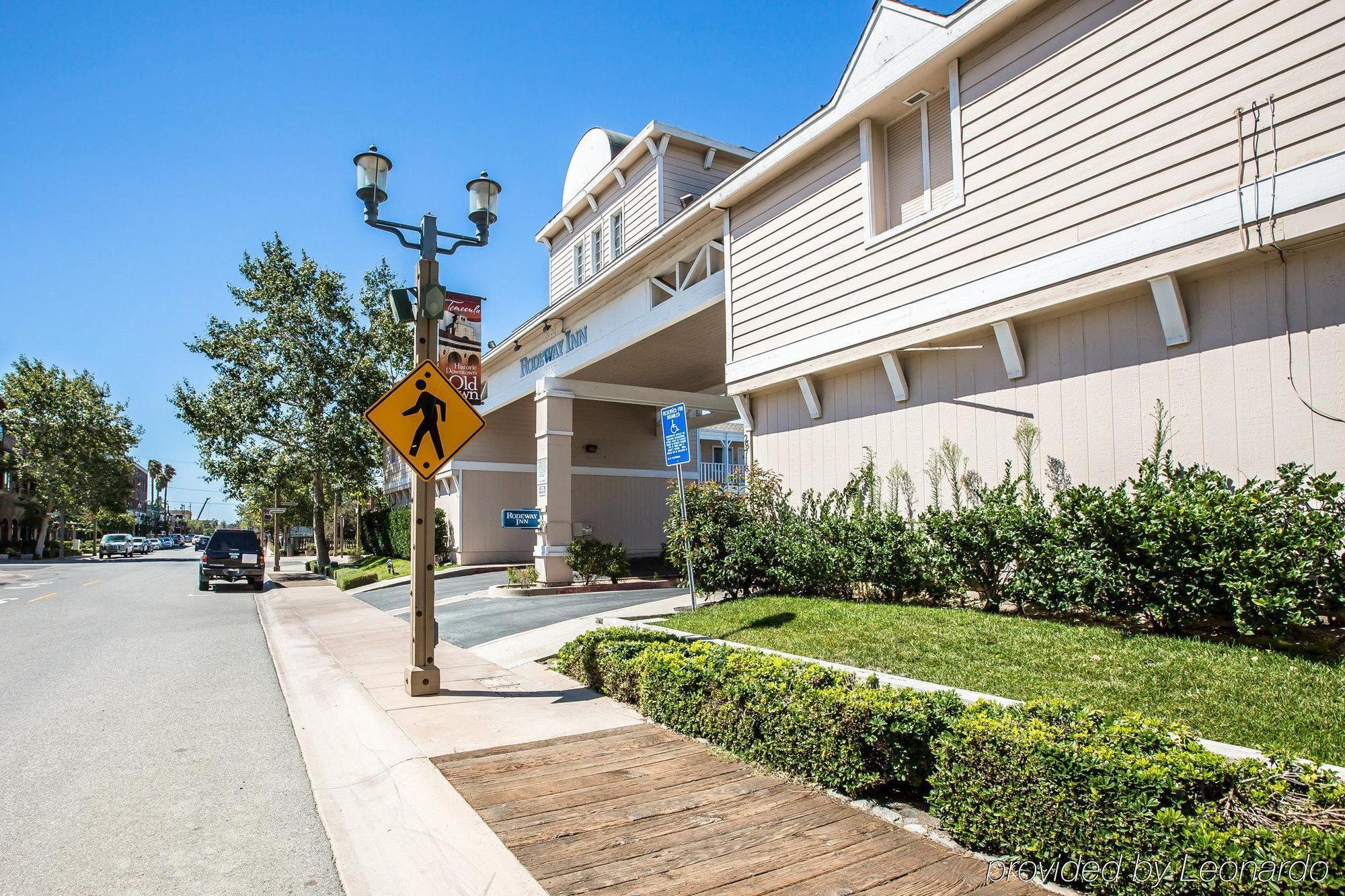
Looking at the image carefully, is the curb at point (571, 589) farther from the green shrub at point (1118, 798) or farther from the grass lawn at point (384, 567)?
the green shrub at point (1118, 798)

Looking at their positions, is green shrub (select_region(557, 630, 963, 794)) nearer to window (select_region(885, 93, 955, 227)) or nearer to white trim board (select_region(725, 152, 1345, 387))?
white trim board (select_region(725, 152, 1345, 387))

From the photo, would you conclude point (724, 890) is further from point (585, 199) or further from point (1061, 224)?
point (585, 199)

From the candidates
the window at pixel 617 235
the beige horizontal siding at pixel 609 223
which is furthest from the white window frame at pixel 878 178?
the window at pixel 617 235

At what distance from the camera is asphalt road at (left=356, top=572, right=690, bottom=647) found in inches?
465

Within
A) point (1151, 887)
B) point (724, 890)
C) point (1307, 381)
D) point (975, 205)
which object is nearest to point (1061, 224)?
point (975, 205)

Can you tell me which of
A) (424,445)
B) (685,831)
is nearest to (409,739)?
(424,445)

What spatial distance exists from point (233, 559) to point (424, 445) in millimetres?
19864

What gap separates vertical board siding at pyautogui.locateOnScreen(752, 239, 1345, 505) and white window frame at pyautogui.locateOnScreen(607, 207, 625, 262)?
10.2 m

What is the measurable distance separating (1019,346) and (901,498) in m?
2.20

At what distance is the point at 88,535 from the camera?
3287 inches

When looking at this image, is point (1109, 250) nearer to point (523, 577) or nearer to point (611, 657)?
point (611, 657)

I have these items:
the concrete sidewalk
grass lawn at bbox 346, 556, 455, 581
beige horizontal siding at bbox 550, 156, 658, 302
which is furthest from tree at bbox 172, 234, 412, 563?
the concrete sidewalk

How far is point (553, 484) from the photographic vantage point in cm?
1780

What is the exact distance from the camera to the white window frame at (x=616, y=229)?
18.7 metres
